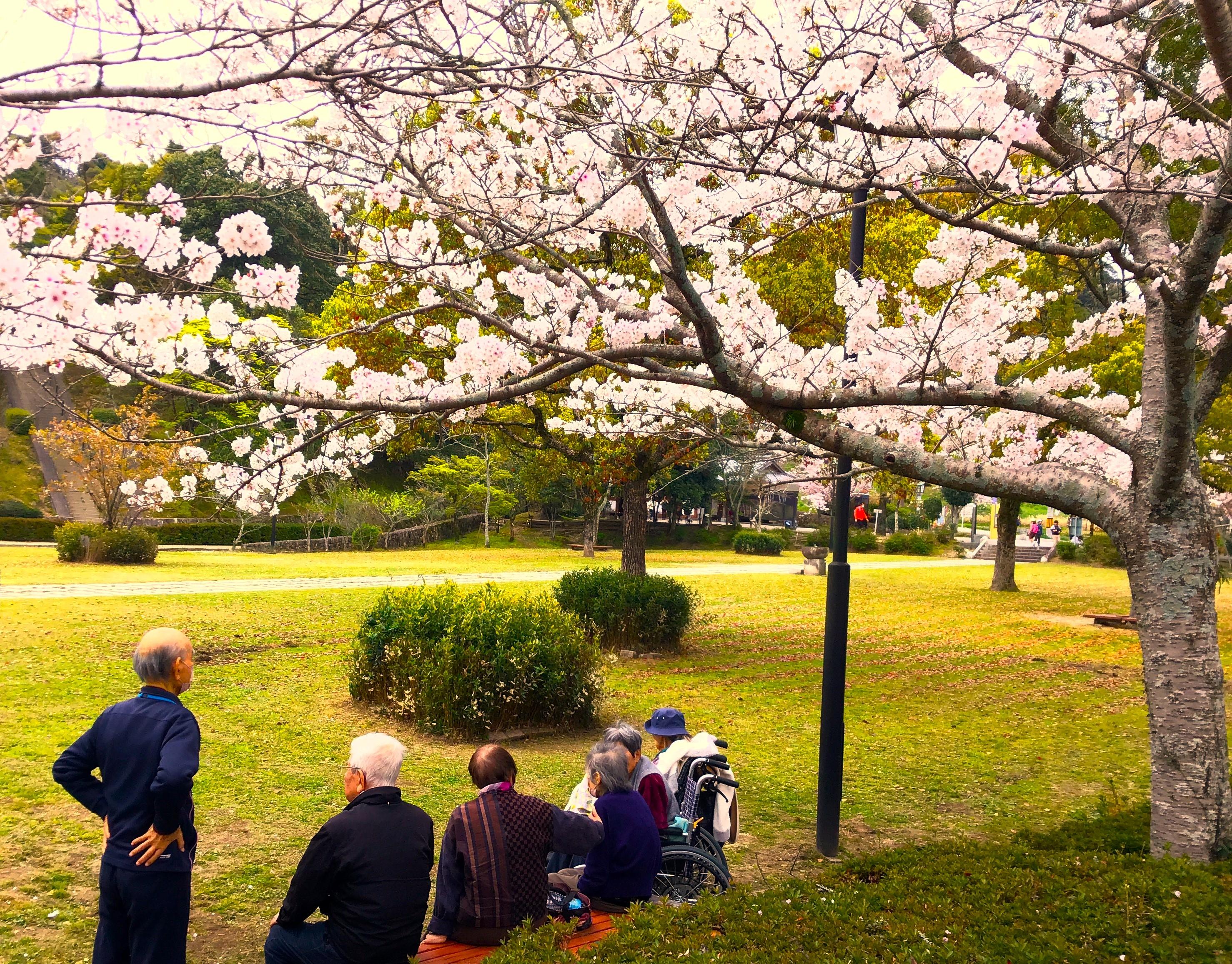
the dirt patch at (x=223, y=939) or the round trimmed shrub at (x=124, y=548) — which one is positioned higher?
the round trimmed shrub at (x=124, y=548)

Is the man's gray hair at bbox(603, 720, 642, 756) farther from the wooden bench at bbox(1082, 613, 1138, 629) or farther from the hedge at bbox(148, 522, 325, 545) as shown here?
the hedge at bbox(148, 522, 325, 545)

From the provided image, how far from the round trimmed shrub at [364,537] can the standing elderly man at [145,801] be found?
3031cm

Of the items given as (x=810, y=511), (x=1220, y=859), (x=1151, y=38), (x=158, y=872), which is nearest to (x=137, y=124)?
(x=158, y=872)

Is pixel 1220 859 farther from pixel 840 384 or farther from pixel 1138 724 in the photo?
pixel 1138 724

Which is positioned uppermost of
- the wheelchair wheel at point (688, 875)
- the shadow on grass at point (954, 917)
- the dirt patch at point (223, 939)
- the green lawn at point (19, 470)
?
the green lawn at point (19, 470)

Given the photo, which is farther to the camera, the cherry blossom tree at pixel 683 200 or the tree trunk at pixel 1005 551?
the tree trunk at pixel 1005 551

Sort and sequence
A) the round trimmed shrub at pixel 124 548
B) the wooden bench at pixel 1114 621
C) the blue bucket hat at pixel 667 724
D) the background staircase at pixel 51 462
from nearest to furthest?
1. the blue bucket hat at pixel 667 724
2. the wooden bench at pixel 1114 621
3. the round trimmed shrub at pixel 124 548
4. the background staircase at pixel 51 462

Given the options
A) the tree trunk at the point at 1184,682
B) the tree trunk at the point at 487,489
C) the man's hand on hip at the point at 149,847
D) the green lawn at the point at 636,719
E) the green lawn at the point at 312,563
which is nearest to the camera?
the man's hand on hip at the point at 149,847

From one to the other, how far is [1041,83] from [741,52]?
185 centimetres

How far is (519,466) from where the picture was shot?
3850cm

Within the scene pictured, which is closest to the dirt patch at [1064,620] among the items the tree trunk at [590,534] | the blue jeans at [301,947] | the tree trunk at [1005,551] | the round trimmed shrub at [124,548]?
the tree trunk at [1005,551]

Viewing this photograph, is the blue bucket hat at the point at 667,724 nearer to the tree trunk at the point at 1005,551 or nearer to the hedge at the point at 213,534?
the tree trunk at the point at 1005,551

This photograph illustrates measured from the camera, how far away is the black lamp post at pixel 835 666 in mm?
5453

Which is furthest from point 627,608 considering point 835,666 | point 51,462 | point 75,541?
point 51,462
